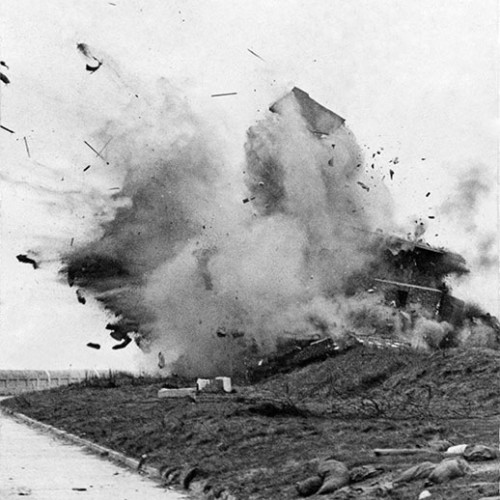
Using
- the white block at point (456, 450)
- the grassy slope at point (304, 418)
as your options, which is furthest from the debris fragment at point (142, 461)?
the white block at point (456, 450)

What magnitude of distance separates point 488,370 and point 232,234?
15042 millimetres

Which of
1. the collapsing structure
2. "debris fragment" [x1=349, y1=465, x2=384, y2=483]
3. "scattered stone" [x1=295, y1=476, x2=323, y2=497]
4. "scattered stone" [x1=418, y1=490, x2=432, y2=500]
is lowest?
"scattered stone" [x1=418, y1=490, x2=432, y2=500]

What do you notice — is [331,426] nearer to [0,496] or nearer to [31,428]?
[0,496]

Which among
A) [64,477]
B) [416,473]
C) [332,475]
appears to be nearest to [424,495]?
[416,473]

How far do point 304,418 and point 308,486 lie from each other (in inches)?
319

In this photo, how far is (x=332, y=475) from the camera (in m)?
12.1

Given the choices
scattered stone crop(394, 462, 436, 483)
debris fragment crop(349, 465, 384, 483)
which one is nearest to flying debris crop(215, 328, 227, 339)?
debris fragment crop(349, 465, 384, 483)

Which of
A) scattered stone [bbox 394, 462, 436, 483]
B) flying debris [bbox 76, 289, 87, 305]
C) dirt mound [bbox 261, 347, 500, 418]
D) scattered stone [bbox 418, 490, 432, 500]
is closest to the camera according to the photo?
Result: scattered stone [bbox 418, 490, 432, 500]

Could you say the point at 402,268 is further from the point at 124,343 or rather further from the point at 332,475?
the point at 332,475

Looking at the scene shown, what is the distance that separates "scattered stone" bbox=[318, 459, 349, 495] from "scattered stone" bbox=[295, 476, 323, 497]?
0.28 feet

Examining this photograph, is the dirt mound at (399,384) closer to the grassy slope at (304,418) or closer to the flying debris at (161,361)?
the grassy slope at (304,418)

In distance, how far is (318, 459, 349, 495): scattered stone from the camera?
11594 mm

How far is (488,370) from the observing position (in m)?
27.3

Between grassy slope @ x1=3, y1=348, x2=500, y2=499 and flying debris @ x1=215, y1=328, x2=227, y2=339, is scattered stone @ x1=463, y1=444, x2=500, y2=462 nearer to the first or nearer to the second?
grassy slope @ x1=3, y1=348, x2=500, y2=499
